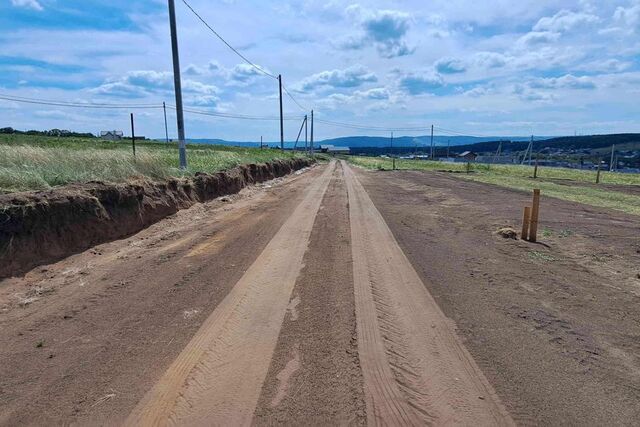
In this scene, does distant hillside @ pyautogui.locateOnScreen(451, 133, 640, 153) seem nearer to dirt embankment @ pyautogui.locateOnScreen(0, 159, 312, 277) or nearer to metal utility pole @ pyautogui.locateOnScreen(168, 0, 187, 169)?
metal utility pole @ pyautogui.locateOnScreen(168, 0, 187, 169)

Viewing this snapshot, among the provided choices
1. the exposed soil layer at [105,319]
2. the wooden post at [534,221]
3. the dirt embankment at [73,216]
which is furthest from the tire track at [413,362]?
the dirt embankment at [73,216]

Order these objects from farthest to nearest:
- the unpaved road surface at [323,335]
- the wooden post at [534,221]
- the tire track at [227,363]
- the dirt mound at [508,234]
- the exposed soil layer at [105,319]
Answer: the dirt mound at [508,234]
the wooden post at [534,221]
the exposed soil layer at [105,319]
the unpaved road surface at [323,335]
the tire track at [227,363]

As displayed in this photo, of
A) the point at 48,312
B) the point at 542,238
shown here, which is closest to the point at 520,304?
the point at 542,238

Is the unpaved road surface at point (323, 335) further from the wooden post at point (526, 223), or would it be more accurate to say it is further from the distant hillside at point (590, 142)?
the distant hillside at point (590, 142)

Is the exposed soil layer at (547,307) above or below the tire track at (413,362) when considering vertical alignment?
below

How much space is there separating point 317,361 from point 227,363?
0.84m

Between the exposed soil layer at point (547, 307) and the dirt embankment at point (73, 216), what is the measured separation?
6298mm

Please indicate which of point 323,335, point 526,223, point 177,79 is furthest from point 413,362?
point 177,79

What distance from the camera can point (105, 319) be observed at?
5258mm

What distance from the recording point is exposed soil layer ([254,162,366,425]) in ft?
11.3

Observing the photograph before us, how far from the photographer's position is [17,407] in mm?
3535

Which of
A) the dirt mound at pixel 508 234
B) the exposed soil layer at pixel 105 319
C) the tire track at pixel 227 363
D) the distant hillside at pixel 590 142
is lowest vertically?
the dirt mound at pixel 508 234

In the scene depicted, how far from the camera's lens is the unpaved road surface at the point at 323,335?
3.55m

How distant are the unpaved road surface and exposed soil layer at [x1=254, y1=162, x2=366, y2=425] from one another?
2 cm
